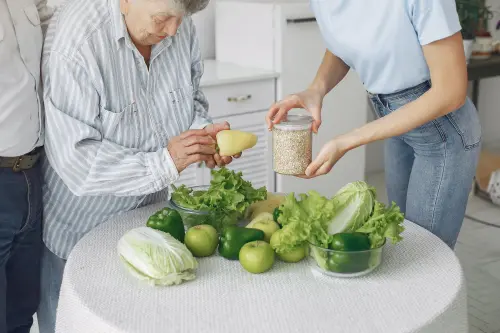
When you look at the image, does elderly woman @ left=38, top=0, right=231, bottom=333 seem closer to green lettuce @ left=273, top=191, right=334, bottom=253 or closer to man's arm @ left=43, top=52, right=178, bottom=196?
man's arm @ left=43, top=52, right=178, bottom=196

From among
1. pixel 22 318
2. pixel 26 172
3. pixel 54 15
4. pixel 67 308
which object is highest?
pixel 54 15

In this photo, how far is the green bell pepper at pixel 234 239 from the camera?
59.2 inches

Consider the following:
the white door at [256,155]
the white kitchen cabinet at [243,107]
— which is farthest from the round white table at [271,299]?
the white door at [256,155]

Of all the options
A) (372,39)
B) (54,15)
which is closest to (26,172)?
(54,15)

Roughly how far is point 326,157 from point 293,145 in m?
0.08

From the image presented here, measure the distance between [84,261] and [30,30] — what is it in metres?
0.58

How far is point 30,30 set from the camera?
1657mm

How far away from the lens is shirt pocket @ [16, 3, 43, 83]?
1.63 metres

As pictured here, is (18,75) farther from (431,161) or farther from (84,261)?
(431,161)

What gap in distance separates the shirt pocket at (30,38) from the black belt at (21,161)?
0.63ft

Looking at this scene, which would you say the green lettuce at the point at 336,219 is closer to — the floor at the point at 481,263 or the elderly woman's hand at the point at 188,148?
the elderly woman's hand at the point at 188,148

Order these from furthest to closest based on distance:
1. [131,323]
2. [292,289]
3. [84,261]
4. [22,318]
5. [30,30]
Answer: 1. [22,318]
2. [30,30]
3. [84,261]
4. [292,289]
5. [131,323]

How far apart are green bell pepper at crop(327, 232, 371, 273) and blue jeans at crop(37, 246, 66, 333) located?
0.84 m

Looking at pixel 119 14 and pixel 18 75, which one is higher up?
pixel 119 14
